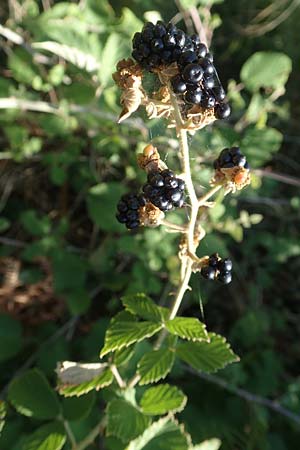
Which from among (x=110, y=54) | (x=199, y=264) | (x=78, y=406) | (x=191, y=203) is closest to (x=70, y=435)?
(x=78, y=406)

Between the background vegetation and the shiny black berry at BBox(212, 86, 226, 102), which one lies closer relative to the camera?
the shiny black berry at BBox(212, 86, 226, 102)

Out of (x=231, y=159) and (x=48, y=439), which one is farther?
(x=48, y=439)

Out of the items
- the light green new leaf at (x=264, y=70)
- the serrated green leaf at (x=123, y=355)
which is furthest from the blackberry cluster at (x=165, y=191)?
the light green new leaf at (x=264, y=70)

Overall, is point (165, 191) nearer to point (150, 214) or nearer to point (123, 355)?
point (150, 214)

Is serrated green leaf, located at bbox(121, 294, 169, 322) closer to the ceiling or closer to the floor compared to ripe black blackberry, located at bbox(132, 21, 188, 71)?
closer to the floor

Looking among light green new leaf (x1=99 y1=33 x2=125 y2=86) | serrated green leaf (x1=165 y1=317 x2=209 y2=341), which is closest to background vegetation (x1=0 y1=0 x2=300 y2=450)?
light green new leaf (x1=99 y1=33 x2=125 y2=86)

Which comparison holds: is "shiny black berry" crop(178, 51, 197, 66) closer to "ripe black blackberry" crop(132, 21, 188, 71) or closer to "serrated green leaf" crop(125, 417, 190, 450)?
"ripe black blackberry" crop(132, 21, 188, 71)
